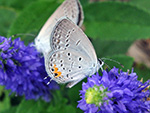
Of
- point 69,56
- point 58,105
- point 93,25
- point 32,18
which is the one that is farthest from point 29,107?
point 93,25

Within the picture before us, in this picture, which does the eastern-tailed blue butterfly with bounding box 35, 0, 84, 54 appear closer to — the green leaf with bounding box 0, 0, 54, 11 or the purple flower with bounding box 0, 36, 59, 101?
the purple flower with bounding box 0, 36, 59, 101

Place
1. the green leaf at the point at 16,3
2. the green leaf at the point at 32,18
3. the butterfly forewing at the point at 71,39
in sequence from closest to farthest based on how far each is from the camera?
the butterfly forewing at the point at 71,39
the green leaf at the point at 32,18
the green leaf at the point at 16,3

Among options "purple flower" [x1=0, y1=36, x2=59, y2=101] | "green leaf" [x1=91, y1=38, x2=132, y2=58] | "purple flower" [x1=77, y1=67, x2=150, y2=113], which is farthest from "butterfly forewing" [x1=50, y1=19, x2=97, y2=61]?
"green leaf" [x1=91, y1=38, x2=132, y2=58]

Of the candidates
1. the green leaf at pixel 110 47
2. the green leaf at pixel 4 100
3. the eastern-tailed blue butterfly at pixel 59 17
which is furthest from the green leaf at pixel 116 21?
the green leaf at pixel 4 100

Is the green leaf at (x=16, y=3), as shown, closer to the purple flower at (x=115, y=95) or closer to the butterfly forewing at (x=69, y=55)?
the butterfly forewing at (x=69, y=55)

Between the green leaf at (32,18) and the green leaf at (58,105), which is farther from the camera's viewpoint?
the green leaf at (32,18)

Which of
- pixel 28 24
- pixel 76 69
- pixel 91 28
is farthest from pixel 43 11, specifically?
pixel 76 69
